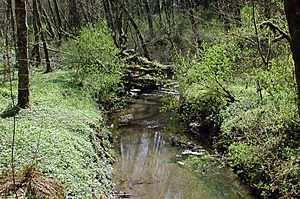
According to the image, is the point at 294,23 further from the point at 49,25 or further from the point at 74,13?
the point at 74,13

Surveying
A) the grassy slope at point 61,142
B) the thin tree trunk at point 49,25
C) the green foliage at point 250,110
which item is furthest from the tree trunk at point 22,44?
the thin tree trunk at point 49,25

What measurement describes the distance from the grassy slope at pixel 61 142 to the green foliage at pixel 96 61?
10.7ft

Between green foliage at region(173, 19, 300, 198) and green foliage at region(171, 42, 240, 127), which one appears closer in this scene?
green foliage at region(173, 19, 300, 198)

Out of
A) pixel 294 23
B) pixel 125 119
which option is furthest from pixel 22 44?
pixel 294 23

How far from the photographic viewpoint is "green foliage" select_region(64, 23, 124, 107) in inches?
685

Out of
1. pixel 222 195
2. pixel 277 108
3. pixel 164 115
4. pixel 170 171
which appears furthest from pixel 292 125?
pixel 164 115

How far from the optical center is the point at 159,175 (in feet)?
35.2

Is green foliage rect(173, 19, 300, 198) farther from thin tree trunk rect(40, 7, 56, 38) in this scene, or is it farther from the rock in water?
thin tree trunk rect(40, 7, 56, 38)

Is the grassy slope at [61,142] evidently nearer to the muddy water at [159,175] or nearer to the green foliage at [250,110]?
the muddy water at [159,175]

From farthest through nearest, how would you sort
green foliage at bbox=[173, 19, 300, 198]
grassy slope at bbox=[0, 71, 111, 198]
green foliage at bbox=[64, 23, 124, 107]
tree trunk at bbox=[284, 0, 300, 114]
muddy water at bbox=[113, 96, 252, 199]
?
green foliage at bbox=[64, 23, 124, 107] → muddy water at bbox=[113, 96, 252, 199] → green foliage at bbox=[173, 19, 300, 198] → grassy slope at bbox=[0, 71, 111, 198] → tree trunk at bbox=[284, 0, 300, 114]

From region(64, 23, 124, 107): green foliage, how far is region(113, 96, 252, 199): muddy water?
340 cm

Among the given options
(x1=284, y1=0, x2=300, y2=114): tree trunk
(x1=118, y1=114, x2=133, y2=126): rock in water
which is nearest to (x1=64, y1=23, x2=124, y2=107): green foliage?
(x1=118, y1=114, x2=133, y2=126): rock in water

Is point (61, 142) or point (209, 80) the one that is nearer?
point (61, 142)

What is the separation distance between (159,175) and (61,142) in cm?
368
